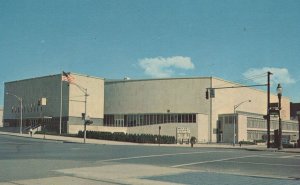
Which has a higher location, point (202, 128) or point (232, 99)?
point (232, 99)

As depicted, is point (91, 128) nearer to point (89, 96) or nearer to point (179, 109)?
point (89, 96)

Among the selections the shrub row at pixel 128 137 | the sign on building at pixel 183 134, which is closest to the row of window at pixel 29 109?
the shrub row at pixel 128 137

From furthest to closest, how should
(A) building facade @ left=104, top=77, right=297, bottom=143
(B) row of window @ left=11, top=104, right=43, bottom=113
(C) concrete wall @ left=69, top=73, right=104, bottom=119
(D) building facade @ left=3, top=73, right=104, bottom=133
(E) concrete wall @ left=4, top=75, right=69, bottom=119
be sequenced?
(B) row of window @ left=11, top=104, right=43, bottom=113 < (A) building facade @ left=104, top=77, right=297, bottom=143 < (E) concrete wall @ left=4, top=75, right=69, bottom=119 < (C) concrete wall @ left=69, top=73, right=104, bottom=119 < (D) building facade @ left=3, top=73, right=104, bottom=133

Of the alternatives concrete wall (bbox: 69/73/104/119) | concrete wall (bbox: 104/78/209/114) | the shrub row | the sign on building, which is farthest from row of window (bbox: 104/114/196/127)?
the shrub row

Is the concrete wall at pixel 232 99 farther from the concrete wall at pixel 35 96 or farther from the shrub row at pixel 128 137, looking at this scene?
the concrete wall at pixel 35 96

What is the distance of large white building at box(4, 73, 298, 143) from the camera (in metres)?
90.0

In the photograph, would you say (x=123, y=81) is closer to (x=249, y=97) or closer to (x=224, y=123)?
(x=224, y=123)

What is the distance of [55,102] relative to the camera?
9094cm

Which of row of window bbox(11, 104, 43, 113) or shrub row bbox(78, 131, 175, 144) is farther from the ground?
row of window bbox(11, 104, 43, 113)

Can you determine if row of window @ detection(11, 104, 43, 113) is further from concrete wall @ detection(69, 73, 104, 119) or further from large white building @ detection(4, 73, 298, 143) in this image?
concrete wall @ detection(69, 73, 104, 119)

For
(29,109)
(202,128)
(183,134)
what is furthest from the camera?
(29,109)

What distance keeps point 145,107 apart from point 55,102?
20.9 m

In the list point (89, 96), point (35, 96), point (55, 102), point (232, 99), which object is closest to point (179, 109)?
point (232, 99)

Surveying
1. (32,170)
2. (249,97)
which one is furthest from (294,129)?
(32,170)
